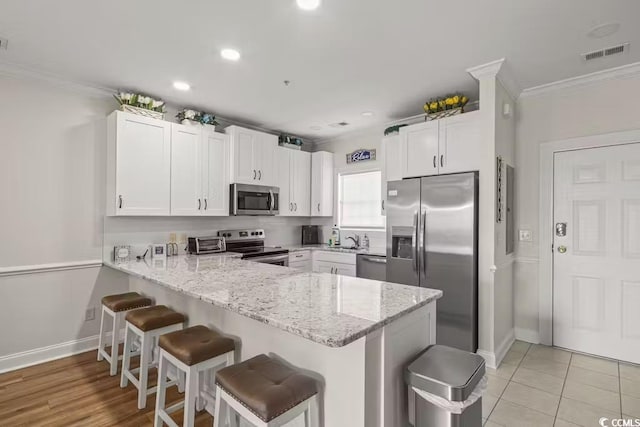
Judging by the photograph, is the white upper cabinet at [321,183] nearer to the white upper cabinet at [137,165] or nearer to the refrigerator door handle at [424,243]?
the refrigerator door handle at [424,243]

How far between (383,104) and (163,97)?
2.50m

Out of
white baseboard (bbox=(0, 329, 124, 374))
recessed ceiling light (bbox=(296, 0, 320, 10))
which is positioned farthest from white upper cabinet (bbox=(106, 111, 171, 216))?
recessed ceiling light (bbox=(296, 0, 320, 10))

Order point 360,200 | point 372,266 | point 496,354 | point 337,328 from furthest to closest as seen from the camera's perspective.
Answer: point 360,200, point 372,266, point 496,354, point 337,328

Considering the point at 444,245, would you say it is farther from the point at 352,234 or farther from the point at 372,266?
the point at 352,234

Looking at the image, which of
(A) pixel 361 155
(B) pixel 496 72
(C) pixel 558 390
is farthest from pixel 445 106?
(C) pixel 558 390

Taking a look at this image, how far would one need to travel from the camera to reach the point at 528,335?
3457 mm

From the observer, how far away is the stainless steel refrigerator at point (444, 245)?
9.73ft

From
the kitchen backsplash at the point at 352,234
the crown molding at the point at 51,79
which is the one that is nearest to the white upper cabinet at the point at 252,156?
the kitchen backsplash at the point at 352,234

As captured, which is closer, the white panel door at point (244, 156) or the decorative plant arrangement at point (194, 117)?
the decorative plant arrangement at point (194, 117)

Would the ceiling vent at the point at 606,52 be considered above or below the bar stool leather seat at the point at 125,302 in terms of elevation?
above

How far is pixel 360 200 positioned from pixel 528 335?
2.74 metres

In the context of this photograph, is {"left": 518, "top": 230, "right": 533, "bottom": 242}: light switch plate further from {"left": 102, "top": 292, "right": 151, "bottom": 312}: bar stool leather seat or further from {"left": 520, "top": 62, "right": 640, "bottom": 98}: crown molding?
{"left": 102, "top": 292, "right": 151, "bottom": 312}: bar stool leather seat

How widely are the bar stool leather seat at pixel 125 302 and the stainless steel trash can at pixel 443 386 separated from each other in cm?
240

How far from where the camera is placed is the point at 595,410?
2.24 m
